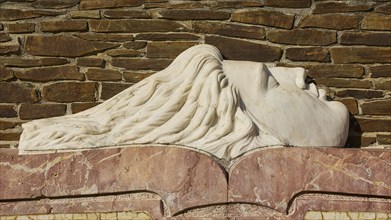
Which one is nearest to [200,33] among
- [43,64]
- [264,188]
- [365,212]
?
[43,64]

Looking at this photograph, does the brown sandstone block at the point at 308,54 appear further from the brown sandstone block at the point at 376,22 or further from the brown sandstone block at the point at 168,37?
the brown sandstone block at the point at 168,37

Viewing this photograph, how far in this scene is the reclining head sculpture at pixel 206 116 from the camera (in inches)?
113

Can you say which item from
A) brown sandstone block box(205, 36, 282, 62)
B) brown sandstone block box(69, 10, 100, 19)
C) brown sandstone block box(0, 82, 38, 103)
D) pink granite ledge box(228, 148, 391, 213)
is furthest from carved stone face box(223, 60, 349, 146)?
brown sandstone block box(0, 82, 38, 103)

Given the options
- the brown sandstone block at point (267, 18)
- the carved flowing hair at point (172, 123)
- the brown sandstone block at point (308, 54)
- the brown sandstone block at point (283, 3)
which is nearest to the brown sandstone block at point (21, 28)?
the carved flowing hair at point (172, 123)

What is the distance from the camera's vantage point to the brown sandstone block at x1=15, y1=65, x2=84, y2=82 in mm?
3621

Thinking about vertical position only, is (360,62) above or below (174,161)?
above

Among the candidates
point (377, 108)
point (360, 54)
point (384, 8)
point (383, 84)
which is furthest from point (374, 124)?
point (384, 8)

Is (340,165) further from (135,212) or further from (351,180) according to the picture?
(135,212)

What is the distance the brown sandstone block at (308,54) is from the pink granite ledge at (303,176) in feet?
3.10

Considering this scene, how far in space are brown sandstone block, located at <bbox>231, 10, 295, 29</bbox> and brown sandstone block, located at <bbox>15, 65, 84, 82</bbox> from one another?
3.25ft

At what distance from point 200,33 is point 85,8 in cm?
71

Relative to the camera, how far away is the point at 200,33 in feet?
11.9

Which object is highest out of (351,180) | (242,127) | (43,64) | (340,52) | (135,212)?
(340,52)

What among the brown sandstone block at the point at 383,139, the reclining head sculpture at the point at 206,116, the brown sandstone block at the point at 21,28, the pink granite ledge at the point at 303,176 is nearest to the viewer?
the pink granite ledge at the point at 303,176
